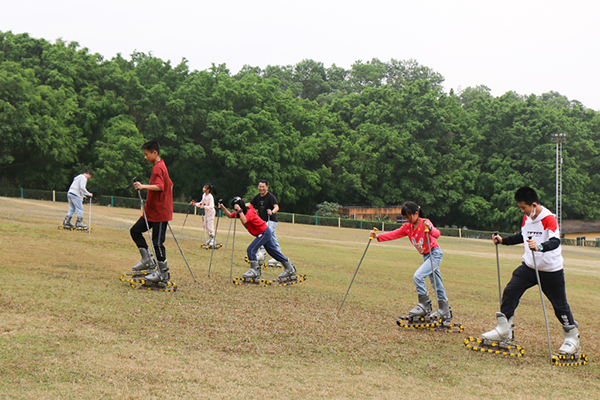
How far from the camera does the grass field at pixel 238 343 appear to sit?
5.02 meters

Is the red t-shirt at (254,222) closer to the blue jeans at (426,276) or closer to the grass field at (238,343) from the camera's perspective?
the grass field at (238,343)

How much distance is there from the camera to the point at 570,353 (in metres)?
6.45

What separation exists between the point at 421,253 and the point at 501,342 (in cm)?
172

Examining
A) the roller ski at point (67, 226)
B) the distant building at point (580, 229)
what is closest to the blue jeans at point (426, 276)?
the roller ski at point (67, 226)

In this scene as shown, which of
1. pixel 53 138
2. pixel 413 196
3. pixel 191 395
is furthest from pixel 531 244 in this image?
pixel 413 196

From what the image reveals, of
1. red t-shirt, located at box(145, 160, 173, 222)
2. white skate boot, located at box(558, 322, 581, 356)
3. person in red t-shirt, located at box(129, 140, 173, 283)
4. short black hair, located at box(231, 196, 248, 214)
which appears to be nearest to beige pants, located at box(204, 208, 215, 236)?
short black hair, located at box(231, 196, 248, 214)

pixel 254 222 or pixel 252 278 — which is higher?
pixel 254 222

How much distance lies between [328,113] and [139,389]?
2218 inches

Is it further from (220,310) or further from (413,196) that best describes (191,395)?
(413,196)

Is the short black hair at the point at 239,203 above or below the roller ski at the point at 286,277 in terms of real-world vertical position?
above

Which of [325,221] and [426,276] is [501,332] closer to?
[426,276]

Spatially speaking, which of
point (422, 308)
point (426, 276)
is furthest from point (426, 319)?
point (426, 276)

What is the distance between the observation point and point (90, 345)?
5.72 meters

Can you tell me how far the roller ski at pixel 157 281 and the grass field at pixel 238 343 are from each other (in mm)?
219
